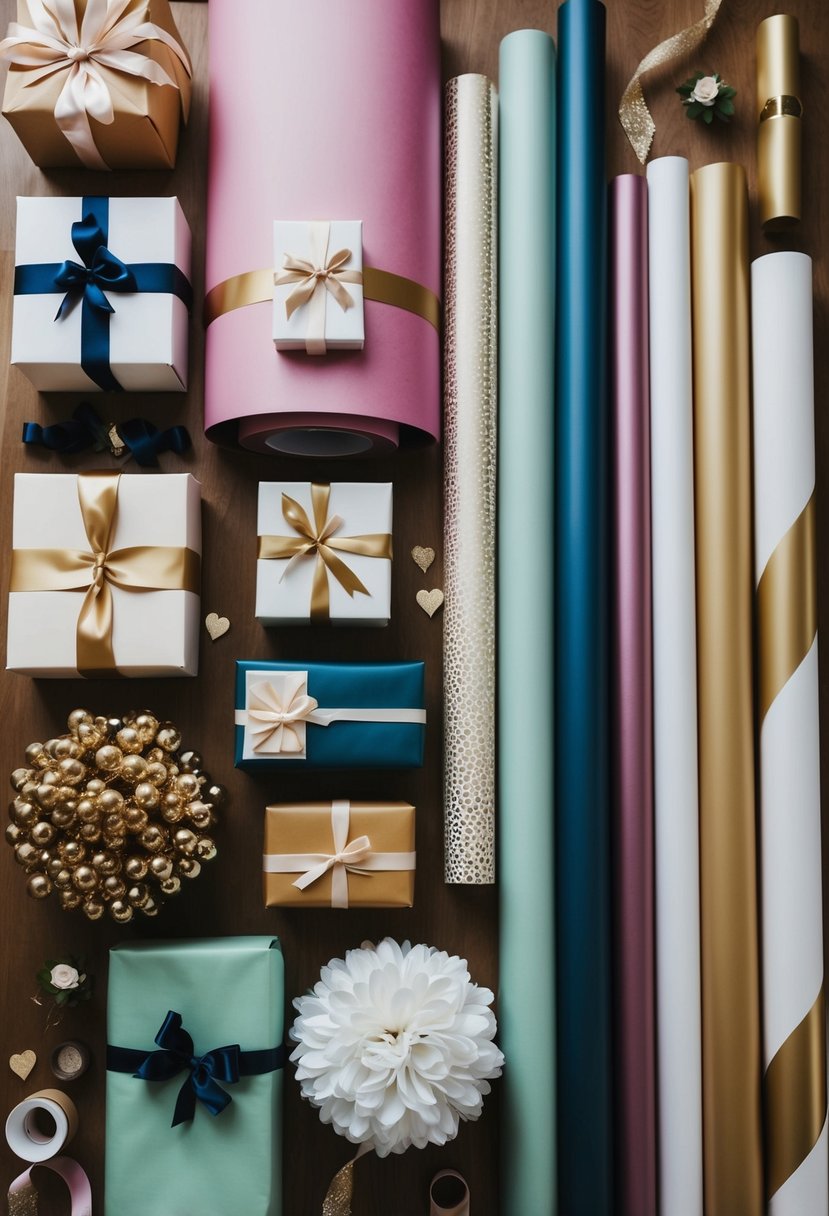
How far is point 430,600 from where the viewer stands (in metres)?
1.44

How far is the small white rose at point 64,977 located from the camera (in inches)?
52.4

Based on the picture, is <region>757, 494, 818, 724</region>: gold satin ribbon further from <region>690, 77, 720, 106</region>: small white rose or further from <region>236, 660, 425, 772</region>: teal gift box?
<region>690, 77, 720, 106</region>: small white rose

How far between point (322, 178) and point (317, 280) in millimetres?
152

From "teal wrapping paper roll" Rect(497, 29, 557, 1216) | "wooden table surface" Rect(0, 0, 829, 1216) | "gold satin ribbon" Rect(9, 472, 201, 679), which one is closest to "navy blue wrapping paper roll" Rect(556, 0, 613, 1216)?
"teal wrapping paper roll" Rect(497, 29, 557, 1216)

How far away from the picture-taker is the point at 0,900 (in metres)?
1.41

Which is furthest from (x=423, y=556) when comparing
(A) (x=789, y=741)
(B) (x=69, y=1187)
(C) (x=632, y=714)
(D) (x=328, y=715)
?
(B) (x=69, y=1187)

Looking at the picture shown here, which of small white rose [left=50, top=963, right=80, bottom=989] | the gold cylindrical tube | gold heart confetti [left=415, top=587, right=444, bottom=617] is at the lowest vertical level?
small white rose [left=50, top=963, right=80, bottom=989]

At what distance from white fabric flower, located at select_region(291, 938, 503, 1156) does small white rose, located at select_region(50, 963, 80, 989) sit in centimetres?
35

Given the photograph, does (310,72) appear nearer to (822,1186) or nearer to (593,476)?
(593,476)

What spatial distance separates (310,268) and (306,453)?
0.98ft

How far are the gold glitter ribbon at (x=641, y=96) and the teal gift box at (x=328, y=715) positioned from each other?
0.98 metres

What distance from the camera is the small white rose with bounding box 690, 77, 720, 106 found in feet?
4.91

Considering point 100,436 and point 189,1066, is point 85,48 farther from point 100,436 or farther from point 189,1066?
point 189,1066

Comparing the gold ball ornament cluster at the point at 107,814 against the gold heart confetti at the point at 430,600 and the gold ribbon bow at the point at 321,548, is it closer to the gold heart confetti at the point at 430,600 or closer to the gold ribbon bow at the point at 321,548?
the gold ribbon bow at the point at 321,548
